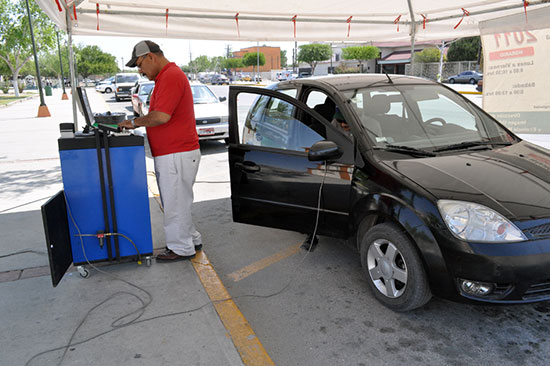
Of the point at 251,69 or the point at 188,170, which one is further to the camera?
the point at 251,69

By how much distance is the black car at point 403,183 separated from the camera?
2.62m

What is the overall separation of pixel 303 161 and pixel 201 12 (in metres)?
4.45

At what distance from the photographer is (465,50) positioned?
2028 inches

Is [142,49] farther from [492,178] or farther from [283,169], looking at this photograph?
[492,178]

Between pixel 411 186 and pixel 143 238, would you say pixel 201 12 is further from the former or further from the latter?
pixel 411 186

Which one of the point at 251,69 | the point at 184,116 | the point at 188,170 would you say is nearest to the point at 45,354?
the point at 188,170

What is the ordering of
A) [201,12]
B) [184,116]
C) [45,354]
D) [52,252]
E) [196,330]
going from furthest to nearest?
[201,12], [184,116], [52,252], [196,330], [45,354]

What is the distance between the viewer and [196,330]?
9.33 ft

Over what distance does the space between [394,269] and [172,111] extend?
6.91 feet

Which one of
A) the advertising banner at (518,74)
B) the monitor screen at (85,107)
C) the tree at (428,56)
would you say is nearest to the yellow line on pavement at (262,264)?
the monitor screen at (85,107)

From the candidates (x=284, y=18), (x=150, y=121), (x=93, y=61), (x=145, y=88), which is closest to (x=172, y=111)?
(x=150, y=121)

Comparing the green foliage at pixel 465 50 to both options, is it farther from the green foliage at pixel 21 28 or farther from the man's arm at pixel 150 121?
the man's arm at pixel 150 121

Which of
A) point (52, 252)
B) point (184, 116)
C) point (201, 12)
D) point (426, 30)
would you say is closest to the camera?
point (52, 252)

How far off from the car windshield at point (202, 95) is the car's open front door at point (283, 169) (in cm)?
720
